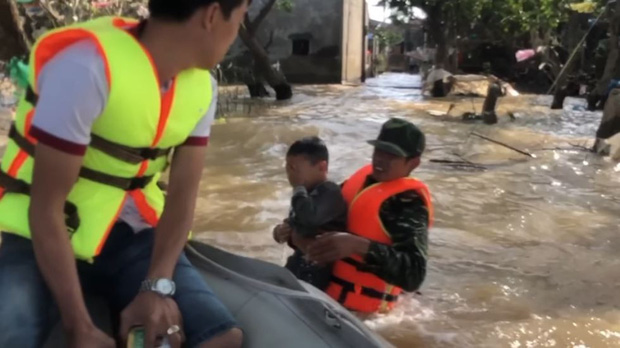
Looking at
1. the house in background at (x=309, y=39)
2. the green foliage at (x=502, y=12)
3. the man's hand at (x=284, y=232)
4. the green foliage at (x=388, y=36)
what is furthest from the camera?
the green foliage at (x=388, y=36)

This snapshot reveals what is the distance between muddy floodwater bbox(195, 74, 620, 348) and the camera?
13.3ft

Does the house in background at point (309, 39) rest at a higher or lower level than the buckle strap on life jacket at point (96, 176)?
lower

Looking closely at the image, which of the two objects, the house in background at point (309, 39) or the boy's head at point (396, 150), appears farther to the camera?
the house in background at point (309, 39)

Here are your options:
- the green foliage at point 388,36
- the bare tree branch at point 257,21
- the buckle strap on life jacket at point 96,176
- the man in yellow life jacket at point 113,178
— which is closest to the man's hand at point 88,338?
the man in yellow life jacket at point 113,178

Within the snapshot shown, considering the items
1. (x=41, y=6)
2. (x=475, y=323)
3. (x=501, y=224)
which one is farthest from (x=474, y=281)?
(x=41, y=6)

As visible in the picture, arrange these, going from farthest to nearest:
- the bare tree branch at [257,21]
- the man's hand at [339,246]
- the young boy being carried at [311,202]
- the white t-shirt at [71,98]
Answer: the bare tree branch at [257,21], the young boy being carried at [311,202], the man's hand at [339,246], the white t-shirt at [71,98]

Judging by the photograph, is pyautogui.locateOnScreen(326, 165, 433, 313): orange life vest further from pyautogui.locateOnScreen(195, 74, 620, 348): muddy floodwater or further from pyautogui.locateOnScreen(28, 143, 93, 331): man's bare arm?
pyautogui.locateOnScreen(28, 143, 93, 331): man's bare arm

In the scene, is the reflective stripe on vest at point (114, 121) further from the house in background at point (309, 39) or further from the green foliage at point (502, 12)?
the house in background at point (309, 39)

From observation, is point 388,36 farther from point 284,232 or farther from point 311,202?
point 311,202

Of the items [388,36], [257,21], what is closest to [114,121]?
[257,21]

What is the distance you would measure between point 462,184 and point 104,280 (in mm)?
6091

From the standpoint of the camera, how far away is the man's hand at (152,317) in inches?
67.7

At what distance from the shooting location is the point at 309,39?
24047mm

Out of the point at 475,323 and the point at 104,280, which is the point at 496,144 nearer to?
the point at 475,323
